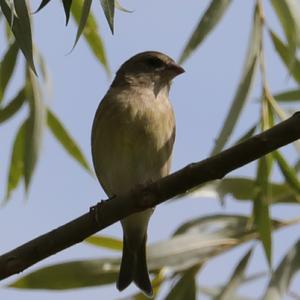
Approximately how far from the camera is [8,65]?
3.78m

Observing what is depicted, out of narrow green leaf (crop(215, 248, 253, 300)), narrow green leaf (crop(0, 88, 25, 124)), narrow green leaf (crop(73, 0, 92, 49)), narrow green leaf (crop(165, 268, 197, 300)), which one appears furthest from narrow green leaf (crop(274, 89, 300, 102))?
narrow green leaf (crop(73, 0, 92, 49))

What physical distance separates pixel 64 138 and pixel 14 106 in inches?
16.2

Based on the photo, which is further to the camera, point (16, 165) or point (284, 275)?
point (16, 165)

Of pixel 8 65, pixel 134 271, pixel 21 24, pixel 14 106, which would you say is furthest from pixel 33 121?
pixel 21 24

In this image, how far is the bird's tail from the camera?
3.82 meters

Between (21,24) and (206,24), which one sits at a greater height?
(21,24)

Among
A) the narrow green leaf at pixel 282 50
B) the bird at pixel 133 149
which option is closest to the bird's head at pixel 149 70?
the bird at pixel 133 149

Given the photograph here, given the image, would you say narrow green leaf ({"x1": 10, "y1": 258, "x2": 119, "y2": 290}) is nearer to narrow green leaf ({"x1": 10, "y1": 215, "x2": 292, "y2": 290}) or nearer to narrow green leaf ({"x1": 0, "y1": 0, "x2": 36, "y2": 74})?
narrow green leaf ({"x1": 10, "y1": 215, "x2": 292, "y2": 290})

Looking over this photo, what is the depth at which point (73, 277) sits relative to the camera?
3668 mm

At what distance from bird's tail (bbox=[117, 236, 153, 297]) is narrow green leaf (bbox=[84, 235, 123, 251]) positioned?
3cm

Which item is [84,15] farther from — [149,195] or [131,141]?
[131,141]

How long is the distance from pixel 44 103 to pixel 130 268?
791mm

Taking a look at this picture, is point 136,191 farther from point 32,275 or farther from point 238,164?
point 32,275

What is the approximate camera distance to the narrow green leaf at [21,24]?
98.4 inches
